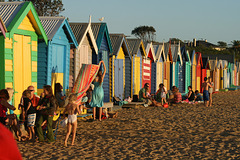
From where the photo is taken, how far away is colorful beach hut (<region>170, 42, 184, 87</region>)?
25.5 m

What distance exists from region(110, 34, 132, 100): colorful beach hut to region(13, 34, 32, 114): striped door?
6638mm

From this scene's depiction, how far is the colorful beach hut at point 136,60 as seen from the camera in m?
19.2

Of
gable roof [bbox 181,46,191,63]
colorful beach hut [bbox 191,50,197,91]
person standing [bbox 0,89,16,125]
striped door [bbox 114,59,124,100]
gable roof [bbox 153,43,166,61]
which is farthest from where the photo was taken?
colorful beach hut [bbox 191,50,197,91]

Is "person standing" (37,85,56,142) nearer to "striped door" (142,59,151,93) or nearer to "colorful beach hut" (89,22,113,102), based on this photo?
"colorful beach hut" (89,22,113,102)

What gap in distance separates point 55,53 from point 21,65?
1.99 m

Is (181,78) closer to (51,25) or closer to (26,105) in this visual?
Answer: (51,25)

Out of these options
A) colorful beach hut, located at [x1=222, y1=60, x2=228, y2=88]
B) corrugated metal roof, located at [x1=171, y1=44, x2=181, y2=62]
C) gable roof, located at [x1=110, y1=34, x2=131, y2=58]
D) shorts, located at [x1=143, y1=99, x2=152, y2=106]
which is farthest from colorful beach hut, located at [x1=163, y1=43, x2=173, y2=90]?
colorful beach hut, located at [x1=222, y1=60, x2=228, y2=88]

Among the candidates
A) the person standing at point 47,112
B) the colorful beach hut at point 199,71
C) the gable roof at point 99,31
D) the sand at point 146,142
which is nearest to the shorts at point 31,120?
the person standing at point 47,112

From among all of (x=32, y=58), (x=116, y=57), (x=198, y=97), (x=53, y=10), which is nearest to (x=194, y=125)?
(x=32, y=58)

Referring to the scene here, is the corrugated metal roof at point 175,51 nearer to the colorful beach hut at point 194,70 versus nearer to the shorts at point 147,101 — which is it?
the colorful beach hut at point 194,70

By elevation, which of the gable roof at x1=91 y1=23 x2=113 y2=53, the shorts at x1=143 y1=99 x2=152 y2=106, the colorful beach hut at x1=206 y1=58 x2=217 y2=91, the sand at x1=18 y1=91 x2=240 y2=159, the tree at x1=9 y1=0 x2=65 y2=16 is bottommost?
the sand at x1=18 y1=91 x2=240 y2=159

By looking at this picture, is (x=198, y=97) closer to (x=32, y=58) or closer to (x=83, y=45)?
(x=83, y=45)

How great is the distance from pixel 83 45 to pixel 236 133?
6.51 metres

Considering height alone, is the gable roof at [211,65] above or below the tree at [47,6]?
below
